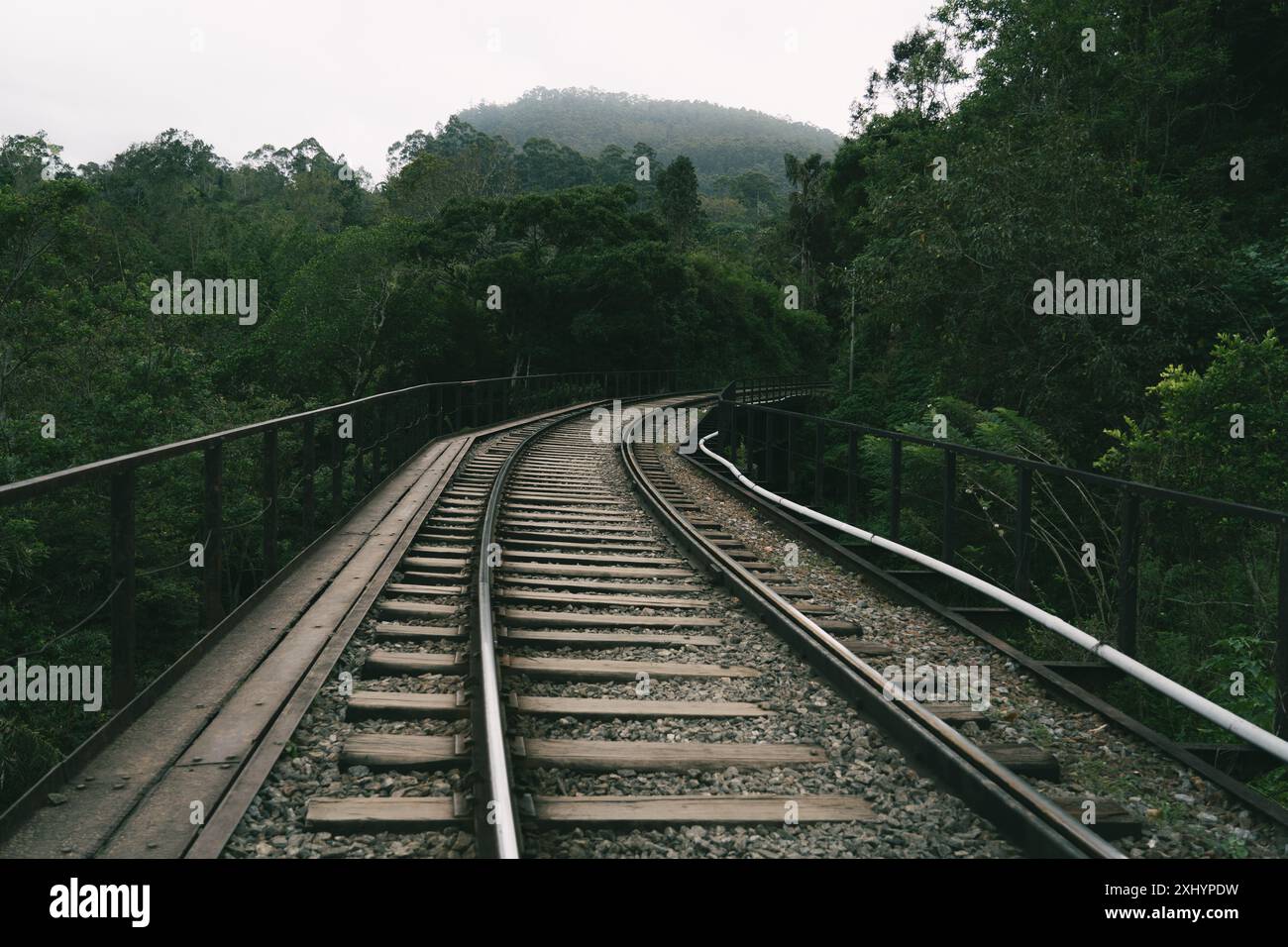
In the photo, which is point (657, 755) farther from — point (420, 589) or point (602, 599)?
point (420, 589)

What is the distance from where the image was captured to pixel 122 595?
4.23 meters

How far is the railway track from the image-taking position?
3389mm

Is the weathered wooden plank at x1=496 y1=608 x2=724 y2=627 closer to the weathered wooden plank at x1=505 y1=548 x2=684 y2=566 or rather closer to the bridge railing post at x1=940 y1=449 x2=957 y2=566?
the weathered wooden plank at x1=505 y1=548 x2=684 y2=566

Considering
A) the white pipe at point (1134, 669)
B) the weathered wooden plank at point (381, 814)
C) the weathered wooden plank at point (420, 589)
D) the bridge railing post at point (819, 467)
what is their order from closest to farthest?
the weathered wooden plank at point (381, 814) < the white pipe at point (1134, 669) < the weathered wooden plank at point (420, 589) < the bridge railing post at point (819, 467)

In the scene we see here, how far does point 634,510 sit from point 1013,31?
62.3 ft

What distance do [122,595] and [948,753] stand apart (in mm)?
3564

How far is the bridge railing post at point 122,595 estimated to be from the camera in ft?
13.9

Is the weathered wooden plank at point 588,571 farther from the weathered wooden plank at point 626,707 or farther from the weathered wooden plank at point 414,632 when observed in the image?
the weathered wooden plank at point 626,707

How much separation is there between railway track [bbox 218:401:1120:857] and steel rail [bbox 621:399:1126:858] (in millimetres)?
10

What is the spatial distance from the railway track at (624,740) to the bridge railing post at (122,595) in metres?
0.82

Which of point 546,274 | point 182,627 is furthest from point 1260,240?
point 546,274

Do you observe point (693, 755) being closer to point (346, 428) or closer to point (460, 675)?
point (460, 675)

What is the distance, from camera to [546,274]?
4297 cm

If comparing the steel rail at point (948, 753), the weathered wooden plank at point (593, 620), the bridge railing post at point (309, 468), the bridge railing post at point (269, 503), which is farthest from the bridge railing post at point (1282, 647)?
the bridge railing post at point (309, 468)
